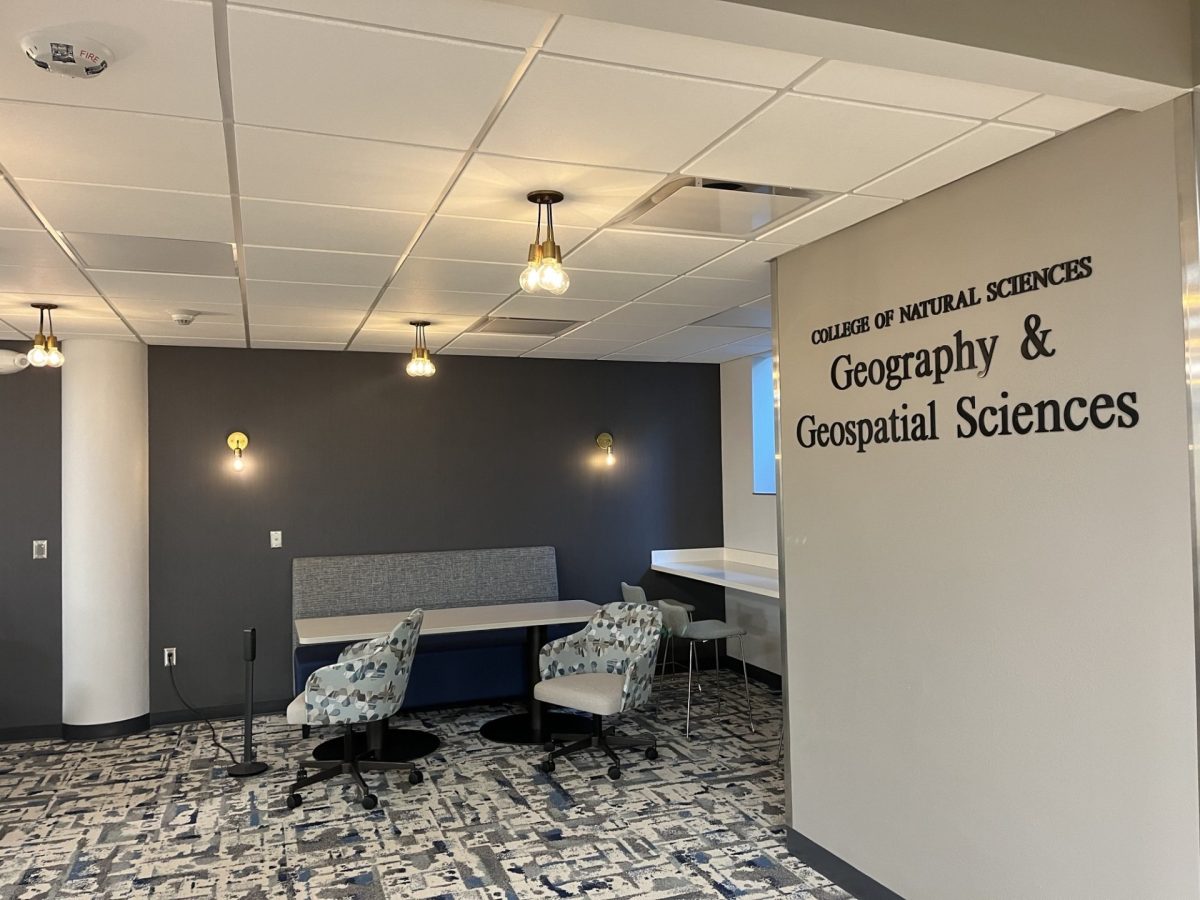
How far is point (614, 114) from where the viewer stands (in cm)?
239

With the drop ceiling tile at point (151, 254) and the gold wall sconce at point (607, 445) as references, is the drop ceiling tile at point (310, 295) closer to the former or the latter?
the drop ceiling tile at point (151, 254)

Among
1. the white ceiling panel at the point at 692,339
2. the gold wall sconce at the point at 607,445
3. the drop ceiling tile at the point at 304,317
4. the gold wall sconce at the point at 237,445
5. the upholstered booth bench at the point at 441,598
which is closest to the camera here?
the drop ceiling tile at the point at 304,317

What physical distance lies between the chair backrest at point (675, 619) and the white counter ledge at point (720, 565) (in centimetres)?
42

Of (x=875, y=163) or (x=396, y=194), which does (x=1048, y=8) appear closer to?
(x=875, y=163)

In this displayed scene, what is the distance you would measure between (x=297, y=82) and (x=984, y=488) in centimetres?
229

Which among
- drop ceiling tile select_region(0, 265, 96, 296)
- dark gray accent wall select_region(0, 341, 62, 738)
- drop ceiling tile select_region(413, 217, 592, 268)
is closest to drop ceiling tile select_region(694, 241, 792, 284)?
drop ceiling tile select_region(413, 217, 592, 268)

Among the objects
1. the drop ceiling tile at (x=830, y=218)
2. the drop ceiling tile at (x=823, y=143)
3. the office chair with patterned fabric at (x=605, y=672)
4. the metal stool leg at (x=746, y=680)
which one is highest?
the drop ceiling tile at (x=830, y=218)

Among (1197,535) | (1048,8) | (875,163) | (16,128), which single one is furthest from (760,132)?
(16,128)

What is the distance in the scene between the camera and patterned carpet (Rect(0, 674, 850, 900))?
12.0 ft

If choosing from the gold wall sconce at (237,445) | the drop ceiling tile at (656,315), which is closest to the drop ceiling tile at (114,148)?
the drop ceiling tile at (656,315)

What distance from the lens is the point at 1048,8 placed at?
79.2 inches

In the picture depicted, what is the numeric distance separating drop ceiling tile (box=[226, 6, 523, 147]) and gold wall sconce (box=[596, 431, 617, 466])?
4839 millimetres

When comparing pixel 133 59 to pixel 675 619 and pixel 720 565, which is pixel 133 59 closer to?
pixel 675 619

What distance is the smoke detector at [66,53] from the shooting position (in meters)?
1.92
